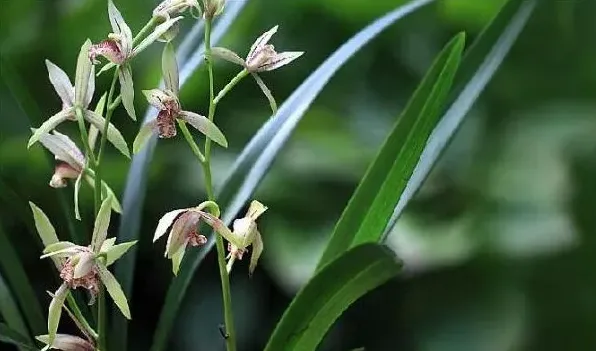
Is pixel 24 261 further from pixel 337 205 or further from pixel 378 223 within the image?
pixel 378 223

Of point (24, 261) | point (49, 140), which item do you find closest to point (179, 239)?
point (49, 140)

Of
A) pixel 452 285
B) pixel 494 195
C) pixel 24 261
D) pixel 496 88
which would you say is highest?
pixel 496 88

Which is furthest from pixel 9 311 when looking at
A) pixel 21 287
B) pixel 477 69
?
pixel 477 69

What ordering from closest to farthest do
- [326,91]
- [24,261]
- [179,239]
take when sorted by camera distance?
1. [179,239]
2. [24,261]
3. [326,91]

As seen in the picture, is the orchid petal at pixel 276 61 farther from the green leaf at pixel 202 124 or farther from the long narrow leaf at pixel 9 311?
the long narrow leaf at pixel 9 311

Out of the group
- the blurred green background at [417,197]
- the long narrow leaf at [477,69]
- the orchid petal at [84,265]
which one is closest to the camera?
the orchid petal at [84,265]

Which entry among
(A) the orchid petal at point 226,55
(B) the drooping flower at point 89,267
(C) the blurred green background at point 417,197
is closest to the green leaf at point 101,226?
(B) the drooping flower at point 89,267

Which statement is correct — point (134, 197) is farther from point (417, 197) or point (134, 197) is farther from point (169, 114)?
point (417, 197)
